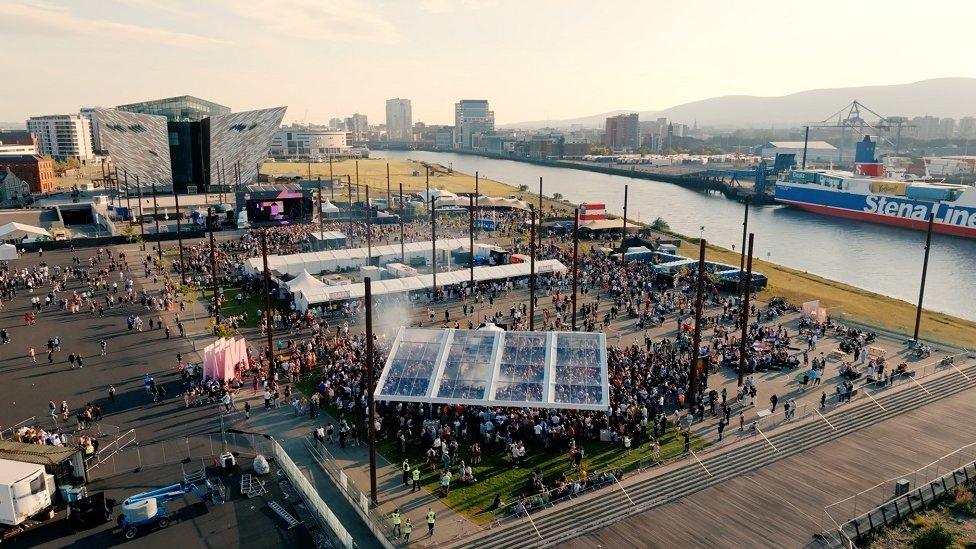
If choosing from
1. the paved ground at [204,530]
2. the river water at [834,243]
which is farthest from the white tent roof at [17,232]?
the river water at [834,243]

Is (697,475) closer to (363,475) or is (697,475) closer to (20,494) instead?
(363,475)

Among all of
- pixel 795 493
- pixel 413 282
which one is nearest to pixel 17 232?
pixel 413 282

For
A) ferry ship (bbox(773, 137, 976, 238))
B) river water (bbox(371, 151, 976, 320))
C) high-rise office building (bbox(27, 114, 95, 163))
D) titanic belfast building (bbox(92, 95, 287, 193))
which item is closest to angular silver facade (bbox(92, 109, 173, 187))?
titanic belfast building (bbox(92, 95, 287, 193))

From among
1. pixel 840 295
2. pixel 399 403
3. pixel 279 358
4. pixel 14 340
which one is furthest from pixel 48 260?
pixel 840 295

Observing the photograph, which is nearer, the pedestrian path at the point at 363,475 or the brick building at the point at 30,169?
the pedestrian path at the point at 363,475

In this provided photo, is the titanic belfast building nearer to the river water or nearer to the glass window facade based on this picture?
the glass window facade

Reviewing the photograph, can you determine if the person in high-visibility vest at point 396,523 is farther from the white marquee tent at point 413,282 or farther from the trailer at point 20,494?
the white marquee tent at point 413,282
